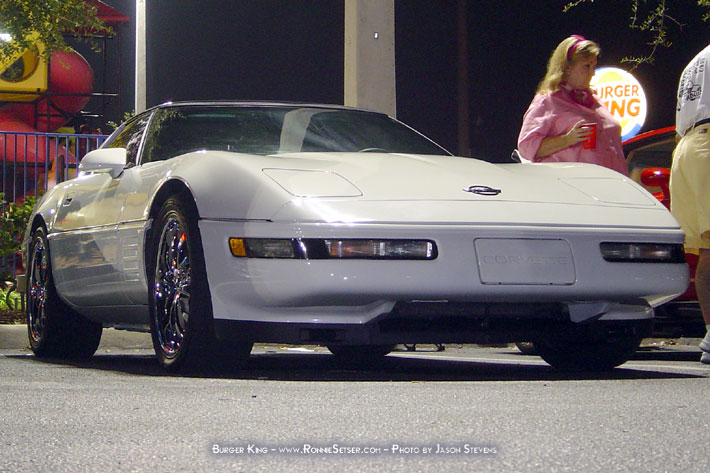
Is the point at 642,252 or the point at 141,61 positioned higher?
the point at 141,61

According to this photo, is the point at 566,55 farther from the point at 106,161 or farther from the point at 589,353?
the point at 106,161

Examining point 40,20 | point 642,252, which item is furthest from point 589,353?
point 40,20

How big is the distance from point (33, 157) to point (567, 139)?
669 centimetres

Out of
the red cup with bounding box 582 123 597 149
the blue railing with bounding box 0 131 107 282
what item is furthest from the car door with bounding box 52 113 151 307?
the blue railing with bounding box 0 131 107 282

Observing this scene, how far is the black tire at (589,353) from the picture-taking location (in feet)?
18.4

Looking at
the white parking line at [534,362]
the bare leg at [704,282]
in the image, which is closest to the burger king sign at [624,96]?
the white parking line at [534,362]

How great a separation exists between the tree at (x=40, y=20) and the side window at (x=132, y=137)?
632 centimetres

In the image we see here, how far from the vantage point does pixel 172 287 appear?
17.8 ft

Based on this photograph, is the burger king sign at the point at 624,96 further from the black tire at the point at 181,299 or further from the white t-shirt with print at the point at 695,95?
the black tire at the point at 181,299

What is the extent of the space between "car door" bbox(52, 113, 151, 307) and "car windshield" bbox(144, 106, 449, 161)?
212 mm

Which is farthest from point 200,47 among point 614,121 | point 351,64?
point 614,121

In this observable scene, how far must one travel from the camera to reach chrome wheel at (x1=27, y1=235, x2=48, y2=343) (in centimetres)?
704

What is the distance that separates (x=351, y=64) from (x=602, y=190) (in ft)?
15.4

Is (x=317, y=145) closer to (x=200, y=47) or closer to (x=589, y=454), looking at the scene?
(x=589, y=454)
